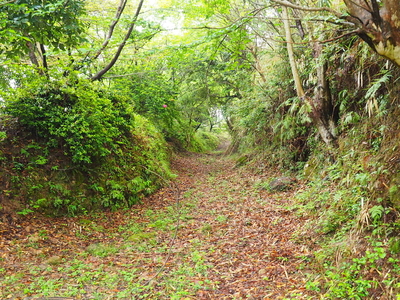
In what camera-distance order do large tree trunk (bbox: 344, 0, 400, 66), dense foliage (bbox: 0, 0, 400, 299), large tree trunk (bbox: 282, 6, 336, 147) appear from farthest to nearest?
large tree trunk (bbox: 282, 6, 336, 147) → dense foliage (bbox: 0, 0, 400, 299) → large tree trunk (bbox: 344, 0, 400, 66)

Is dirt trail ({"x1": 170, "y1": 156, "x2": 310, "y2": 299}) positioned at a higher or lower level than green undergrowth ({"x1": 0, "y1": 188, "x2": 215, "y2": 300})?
lower

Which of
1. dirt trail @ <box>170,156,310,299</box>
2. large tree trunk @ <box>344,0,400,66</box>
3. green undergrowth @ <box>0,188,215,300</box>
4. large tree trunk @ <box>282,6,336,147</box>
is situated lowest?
dirt trail @ <box>170,156,310,299</box>

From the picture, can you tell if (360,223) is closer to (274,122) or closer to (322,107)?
(322,107)

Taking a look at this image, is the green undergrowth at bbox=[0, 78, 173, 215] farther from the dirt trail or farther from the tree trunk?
the tree trunk

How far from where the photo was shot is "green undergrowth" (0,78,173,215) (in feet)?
18.5

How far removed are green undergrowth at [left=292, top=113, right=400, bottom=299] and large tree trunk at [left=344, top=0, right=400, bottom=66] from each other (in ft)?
5.25

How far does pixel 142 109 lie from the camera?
13.0 m

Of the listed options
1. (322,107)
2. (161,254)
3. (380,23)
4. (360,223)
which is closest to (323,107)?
(322,107)

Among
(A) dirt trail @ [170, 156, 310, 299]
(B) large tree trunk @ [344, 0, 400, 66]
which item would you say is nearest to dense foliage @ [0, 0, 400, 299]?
(B) large tree trunk @ [344, 0, 400, 66]

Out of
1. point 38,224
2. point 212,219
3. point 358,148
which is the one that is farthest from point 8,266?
point 358,148

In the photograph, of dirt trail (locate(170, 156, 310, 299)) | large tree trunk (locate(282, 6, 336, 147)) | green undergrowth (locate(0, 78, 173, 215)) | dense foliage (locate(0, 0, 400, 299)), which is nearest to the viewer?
dense foliage (locate(0, 0, 400, 299))

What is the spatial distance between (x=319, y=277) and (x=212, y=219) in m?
3.32

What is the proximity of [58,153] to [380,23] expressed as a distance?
22.3 ft

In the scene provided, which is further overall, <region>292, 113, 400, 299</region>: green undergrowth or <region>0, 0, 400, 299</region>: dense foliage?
<region>0, 0, 400, 299</region>: dense foliage
